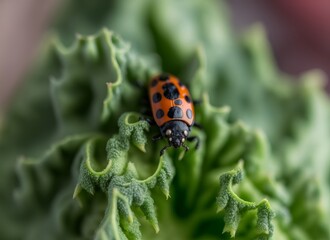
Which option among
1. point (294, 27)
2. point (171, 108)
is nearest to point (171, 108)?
point (171, 108)

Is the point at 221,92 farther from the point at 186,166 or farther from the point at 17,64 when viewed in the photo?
the point at 17,64

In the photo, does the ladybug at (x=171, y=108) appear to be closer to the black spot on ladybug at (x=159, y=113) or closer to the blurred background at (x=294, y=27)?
the black spot on ladybug at (x=159, y=113)

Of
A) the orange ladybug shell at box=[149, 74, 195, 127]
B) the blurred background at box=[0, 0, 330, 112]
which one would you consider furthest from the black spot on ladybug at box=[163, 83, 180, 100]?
the blurred background at box=[0, 0, 330, 112]

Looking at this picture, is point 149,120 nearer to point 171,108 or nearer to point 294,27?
point 171,108

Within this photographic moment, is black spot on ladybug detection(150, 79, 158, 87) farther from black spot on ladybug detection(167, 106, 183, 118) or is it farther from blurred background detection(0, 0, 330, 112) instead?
blurred background detection(0, 0, 330, 112)

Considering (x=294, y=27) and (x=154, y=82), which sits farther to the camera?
(x=294, y=27)

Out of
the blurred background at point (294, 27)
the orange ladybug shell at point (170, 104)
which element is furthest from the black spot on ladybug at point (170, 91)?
the blurred background at point (294, 27)

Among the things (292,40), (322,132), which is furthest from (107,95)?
(292,40)
